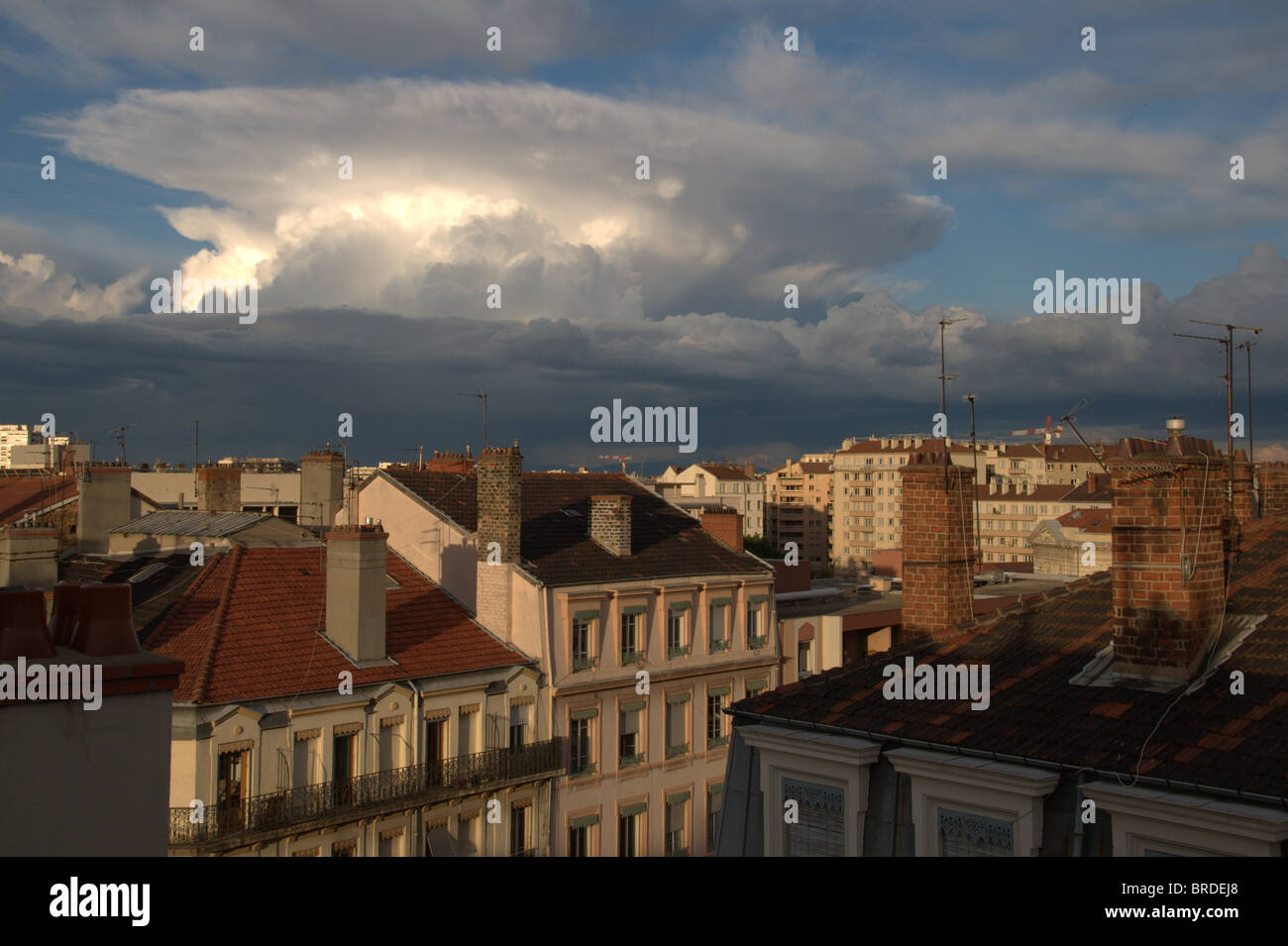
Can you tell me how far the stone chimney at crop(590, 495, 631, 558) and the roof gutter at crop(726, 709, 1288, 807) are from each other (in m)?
23.8

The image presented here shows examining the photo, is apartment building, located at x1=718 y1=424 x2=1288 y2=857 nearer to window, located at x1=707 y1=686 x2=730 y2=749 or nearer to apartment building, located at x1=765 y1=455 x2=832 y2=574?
window, located at x1=707 y1=686 x2=730 y2=749

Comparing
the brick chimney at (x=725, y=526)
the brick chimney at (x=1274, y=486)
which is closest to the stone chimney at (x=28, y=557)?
the brick chimney at (x=725, y=526)

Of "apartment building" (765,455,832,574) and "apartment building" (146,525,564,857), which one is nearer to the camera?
"apartment building" (146,525,564,857)

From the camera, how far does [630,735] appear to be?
118 feet

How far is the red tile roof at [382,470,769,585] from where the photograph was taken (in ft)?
118

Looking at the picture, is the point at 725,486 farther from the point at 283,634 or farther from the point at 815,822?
the point at 815,822

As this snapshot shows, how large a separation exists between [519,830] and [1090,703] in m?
23.7

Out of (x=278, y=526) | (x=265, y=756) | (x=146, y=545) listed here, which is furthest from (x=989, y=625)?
(x=146, y=545)

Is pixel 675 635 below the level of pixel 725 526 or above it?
below

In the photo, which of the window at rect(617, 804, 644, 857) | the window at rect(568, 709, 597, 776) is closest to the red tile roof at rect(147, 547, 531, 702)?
the window at rect(568, 709, 597, 776)

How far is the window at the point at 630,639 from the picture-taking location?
36.0 metres

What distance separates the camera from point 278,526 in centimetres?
3631

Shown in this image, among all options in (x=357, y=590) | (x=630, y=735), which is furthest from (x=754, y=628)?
(x=357, y=590)
